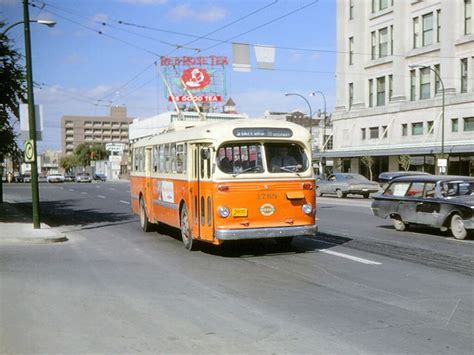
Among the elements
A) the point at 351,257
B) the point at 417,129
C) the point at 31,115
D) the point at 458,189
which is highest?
the point at 417,129

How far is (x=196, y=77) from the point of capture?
76.8 m

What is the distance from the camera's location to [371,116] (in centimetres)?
5169

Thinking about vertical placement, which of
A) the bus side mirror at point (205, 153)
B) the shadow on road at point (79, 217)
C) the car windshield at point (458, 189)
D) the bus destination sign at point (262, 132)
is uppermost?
the bus destination sign at point (262, 132)

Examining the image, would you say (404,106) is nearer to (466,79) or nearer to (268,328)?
(466,79)

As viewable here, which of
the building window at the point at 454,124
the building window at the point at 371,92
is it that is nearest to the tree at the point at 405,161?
the building window at the point at 454,124

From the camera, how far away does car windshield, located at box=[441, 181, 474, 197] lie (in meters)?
14.9

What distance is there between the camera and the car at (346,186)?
36938mm

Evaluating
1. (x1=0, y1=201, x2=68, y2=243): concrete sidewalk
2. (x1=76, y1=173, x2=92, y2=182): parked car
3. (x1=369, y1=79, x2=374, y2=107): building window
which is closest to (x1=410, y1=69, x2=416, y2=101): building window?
(x1=369, y1=79, x2=374, y2=107): building window

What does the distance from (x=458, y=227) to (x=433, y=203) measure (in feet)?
3.04

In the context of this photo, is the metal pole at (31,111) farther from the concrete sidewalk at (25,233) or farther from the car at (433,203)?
the car at (433,203)

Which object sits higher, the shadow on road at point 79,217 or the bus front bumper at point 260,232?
the bus front bumper at point 260,232

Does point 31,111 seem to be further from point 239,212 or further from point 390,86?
point 390,86

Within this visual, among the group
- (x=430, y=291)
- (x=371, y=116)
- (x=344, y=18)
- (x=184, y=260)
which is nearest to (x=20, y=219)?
(x=184, y=260)

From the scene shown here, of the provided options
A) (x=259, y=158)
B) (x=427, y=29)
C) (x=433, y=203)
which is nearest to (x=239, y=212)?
(x=259, y=158)
